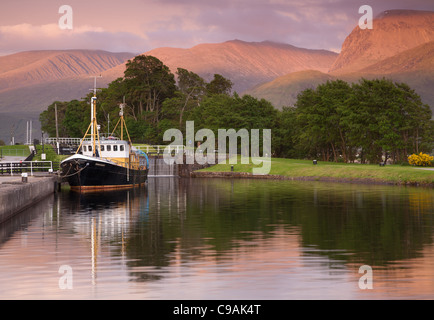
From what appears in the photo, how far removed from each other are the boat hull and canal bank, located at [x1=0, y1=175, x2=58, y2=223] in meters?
6.93

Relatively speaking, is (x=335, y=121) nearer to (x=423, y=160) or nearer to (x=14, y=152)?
(x=423, y=160)

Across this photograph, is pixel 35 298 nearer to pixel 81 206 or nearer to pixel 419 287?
pixel 419 287

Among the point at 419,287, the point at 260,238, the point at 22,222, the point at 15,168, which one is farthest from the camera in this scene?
the point at 15,168

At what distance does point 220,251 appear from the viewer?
81.4ft

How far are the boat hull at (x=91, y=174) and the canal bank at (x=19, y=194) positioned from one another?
6.93m

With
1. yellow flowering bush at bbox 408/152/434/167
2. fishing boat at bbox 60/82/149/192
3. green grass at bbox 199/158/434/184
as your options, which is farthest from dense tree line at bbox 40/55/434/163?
fishing boat at bbox 60/82/149/192

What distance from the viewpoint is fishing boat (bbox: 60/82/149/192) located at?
216 ft

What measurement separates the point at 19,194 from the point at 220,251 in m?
20.7

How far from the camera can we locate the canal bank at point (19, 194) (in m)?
34.9

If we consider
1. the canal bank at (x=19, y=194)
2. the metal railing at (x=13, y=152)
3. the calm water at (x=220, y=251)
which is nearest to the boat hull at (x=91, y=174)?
the canal bank at (x=19, y=194)

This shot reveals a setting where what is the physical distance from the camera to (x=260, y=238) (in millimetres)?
28750

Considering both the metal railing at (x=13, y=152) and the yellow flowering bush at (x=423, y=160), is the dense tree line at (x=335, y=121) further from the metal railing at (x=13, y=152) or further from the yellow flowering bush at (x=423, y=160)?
the metal railing at (x=13, y=152)
